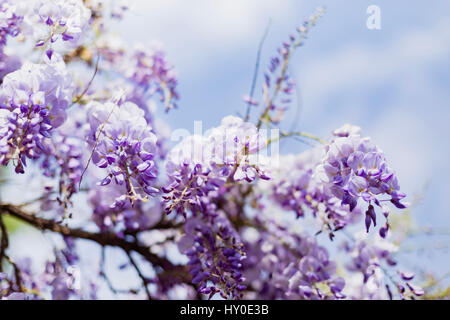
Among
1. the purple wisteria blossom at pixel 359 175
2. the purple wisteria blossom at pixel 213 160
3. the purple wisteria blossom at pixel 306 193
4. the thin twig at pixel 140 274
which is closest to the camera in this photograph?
the purple wisteria blossom at pixel 359 175

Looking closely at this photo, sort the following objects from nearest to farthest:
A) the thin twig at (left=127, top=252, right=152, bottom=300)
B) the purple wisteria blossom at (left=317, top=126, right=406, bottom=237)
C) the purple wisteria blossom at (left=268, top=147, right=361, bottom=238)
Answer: the purple wisteria blossom at (left=317, top=126, right=406, bottom=237)
the purple wisteria blossom at (left=268, top=147, right=361, bottom=238)
the thin twig at (left=127, top=252, right=152, bottom=300)

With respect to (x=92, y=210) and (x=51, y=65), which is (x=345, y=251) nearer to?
(x=92, y=210)

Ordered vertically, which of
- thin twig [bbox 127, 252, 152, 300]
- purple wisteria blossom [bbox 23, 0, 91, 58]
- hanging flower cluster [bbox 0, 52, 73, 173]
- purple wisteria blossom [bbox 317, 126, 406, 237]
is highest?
purple wisteria blossom [bbox 23, 0, 91, 58]

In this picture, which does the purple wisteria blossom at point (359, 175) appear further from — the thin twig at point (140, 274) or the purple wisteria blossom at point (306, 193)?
the thin twig at point (140, 274)

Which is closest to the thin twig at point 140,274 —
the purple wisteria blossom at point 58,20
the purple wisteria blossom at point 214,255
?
the purple wisteria blossom at point 214,255

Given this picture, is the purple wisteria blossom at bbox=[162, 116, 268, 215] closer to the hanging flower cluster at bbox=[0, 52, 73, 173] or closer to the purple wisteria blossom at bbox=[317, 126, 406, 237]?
the purple wisteria blossom at bbox=[317, 126, 406, 237]

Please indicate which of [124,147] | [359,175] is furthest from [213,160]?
[359,175]

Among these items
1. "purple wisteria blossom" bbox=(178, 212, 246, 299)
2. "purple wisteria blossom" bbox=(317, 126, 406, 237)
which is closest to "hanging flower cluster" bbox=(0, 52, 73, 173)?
"purple wisteria blossom" bbox=(178, 212, 246, 299)

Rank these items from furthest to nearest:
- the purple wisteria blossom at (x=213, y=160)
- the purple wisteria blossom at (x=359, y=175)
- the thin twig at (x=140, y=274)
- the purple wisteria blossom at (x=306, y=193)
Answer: the thin twig at (x=140, y=274) < the purple wisteria blossom at (x=306, y=193) < the purple wisteria blossom at (x=213, y=160) < the purple wisteria blossom at (x=359, y=175)

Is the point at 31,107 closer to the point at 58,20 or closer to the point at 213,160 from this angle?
the point at 58,20

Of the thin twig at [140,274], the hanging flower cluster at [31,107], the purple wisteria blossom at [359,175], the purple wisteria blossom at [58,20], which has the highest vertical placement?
the purple wisteria blossom at [58,20]

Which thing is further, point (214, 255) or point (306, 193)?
point (306, 193)

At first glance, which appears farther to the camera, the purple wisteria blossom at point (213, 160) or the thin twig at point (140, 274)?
the thin twig at point (140, 274)
